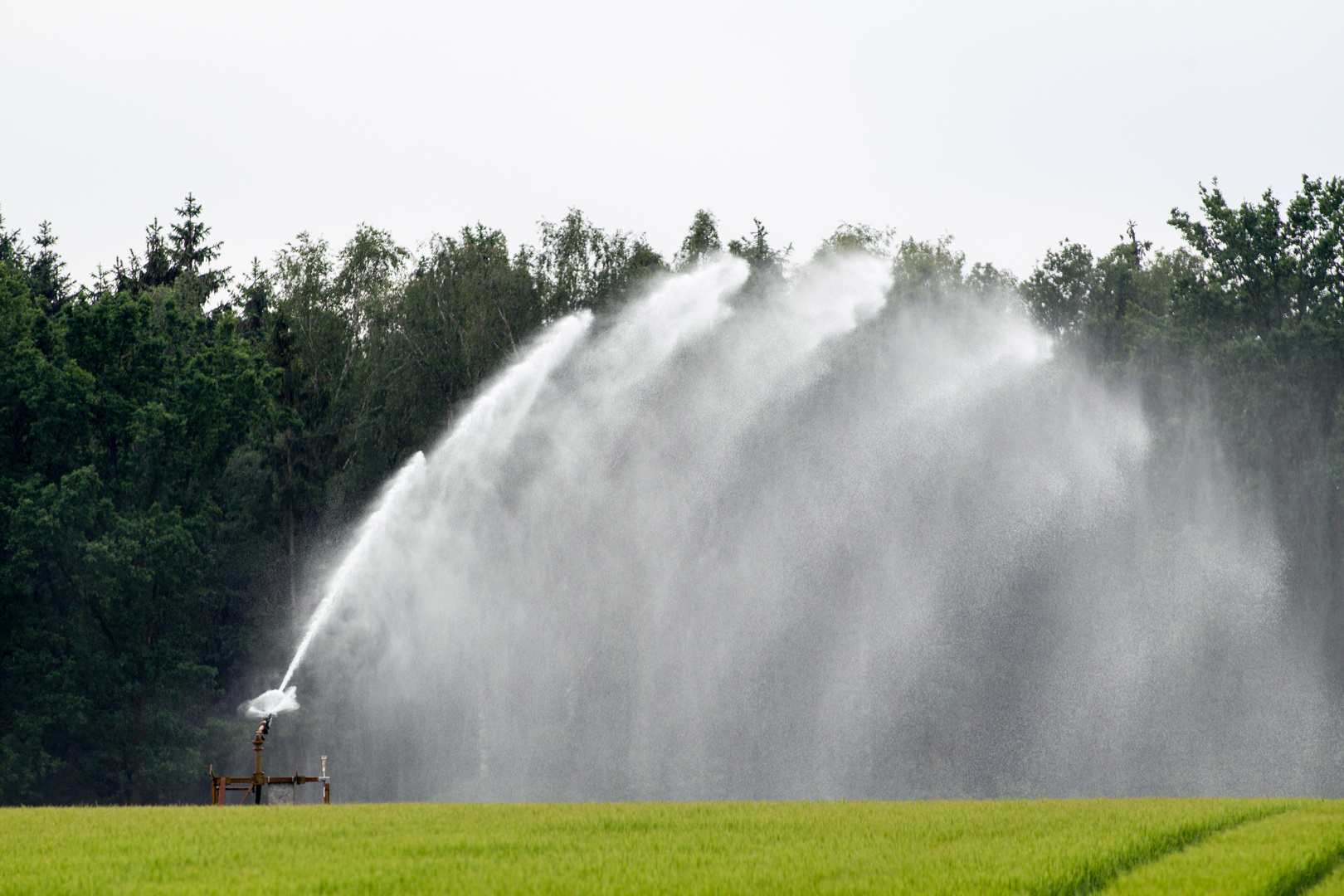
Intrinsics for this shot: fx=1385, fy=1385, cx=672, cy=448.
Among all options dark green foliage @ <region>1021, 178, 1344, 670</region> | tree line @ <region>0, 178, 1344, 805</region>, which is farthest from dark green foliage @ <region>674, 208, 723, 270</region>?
dark green foliage @ <region>1021, 178, 1344, 670</region>

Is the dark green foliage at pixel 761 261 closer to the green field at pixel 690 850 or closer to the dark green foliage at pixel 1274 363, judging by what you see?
the dark green foliage at pixel 1274 363

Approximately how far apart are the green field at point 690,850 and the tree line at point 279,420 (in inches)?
1050

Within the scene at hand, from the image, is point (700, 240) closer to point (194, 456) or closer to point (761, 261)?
point (761, 261)

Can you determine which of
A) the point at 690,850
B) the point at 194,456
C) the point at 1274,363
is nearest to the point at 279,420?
the point at 194,456

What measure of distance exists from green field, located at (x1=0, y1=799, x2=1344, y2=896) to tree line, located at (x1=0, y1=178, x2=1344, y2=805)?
26.7 m

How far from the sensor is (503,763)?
53875 millimetres

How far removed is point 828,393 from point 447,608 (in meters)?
16.6

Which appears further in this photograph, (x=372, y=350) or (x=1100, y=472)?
(x=372, y=350)

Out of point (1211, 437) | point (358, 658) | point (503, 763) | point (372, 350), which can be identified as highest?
point (372, 350)

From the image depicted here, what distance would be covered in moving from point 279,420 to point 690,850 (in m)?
43.6

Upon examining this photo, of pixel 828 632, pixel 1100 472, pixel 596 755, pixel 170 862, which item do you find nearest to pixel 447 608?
pixel 596 755

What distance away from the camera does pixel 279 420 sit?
57688mm

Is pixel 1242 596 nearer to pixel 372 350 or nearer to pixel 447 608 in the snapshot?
pixel 447 608

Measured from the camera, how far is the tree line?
4847 cm
